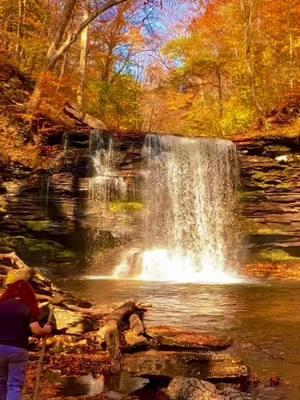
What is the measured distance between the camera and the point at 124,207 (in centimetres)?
2089

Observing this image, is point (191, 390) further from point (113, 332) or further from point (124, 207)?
point (124, 207)

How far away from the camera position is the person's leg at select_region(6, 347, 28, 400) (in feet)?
13.2

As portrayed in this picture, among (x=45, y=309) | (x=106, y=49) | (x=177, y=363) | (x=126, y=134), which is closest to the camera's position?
(x=177, y=363)

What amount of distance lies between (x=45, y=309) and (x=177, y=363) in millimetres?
2325

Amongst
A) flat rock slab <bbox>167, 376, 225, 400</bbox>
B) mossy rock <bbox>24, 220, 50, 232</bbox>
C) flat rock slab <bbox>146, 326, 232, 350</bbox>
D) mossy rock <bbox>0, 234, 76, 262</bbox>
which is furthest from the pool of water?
mossy rock <bbox>24, 220, 50, 232</bbox>

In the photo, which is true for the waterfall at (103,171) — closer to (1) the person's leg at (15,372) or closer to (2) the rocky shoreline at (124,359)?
(2) the rocky shoreline at (124,359)

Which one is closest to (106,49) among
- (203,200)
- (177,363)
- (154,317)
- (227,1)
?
(227,1)

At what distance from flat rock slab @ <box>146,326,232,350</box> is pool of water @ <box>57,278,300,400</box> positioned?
226mm

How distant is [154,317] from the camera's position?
31.8 ft

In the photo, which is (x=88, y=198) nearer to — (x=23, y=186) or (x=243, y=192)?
(x=23, y=186)

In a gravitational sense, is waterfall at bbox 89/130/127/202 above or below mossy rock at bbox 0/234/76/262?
above

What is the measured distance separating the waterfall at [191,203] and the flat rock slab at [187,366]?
14.4 metres

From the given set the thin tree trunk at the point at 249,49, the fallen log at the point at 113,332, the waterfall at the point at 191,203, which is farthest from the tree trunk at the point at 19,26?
the fallen log at the point at 113,332

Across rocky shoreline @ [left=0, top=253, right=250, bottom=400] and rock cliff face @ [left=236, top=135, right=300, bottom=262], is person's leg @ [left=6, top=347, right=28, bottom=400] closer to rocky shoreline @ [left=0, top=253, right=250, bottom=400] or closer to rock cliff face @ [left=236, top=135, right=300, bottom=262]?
rocky shoreline @ [left=0, top=253, right=250, bottom=400]
